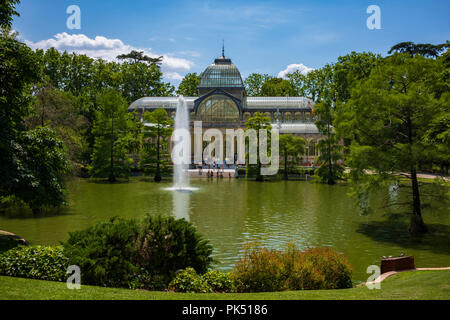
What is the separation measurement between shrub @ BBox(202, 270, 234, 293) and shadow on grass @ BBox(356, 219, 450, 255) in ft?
35.3

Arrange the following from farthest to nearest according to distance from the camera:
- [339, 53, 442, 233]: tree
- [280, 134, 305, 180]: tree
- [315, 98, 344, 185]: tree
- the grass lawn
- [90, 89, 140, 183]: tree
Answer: [280, 134, 305, 180]: tree → [90, 89, 140, 183]: tree → [315, 98, 344, 185]: tree → [339, 53, 442, 233]: tree → the grass lawn

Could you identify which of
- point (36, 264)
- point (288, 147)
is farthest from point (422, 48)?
point (36, 264)

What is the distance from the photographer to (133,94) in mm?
94750

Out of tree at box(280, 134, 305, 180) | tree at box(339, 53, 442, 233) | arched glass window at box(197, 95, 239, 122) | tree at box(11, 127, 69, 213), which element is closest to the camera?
tree at box(11, 127, 69, 213)

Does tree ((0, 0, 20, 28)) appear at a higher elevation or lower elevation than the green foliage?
higher

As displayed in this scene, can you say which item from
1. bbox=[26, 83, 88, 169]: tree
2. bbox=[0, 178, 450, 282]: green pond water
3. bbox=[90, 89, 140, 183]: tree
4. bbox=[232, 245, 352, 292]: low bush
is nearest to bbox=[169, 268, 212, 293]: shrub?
bbox=[232, 245, 352, 292]: low bush

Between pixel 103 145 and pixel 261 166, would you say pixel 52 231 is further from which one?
pixel 261 166

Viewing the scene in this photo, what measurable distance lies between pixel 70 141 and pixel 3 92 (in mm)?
17466

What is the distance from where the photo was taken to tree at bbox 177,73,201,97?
101 m

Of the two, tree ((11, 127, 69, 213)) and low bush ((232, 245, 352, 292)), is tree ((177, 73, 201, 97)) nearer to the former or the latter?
tree ((11, 127, 69, 213))

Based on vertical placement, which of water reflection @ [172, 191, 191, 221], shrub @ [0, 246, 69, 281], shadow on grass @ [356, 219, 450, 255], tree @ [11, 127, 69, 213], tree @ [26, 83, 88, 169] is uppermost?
tree @ [26, 83, 88, 169]

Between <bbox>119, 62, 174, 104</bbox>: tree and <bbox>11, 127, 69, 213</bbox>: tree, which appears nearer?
<bbox>11, 127, 69, 213</bbox>: tree

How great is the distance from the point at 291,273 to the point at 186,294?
3.16m
